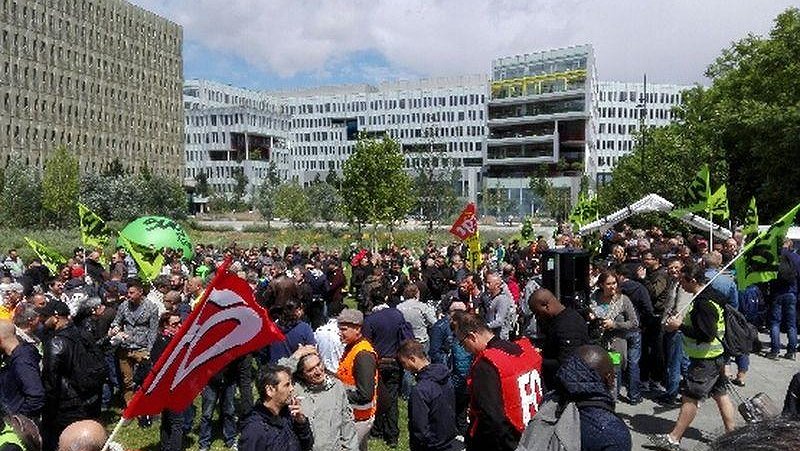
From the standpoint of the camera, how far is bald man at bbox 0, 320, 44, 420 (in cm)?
638

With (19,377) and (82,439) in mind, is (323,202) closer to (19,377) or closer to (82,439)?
(19,377)

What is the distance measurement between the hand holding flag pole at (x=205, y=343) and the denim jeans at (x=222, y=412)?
4128 millimetres

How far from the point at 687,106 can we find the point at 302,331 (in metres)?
47.4

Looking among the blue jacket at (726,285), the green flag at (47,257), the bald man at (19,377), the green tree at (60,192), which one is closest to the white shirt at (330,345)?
the bald man at (19,377)

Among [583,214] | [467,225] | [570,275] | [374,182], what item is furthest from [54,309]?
[374,182]

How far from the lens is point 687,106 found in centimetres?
5059

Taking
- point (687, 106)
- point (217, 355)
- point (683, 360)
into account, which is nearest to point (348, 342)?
point (217, 355)

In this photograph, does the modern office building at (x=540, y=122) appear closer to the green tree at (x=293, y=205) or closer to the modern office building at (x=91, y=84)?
the green tree at (x=293, y=205)

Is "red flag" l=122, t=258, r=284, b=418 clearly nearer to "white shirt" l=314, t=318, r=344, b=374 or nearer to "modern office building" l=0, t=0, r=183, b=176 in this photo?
"white shirt" l=314, t=318, r=344, b=374

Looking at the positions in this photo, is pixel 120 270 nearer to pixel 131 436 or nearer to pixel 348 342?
pixel 131 436

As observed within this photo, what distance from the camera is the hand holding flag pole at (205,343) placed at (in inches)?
190

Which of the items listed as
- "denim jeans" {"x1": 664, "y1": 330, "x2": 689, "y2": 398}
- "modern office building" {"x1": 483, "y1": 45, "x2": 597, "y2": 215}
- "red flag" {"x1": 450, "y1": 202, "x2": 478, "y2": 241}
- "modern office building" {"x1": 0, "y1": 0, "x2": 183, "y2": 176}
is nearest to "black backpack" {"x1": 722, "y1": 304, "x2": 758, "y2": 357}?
"denim jeans" {"x1": 664, "y1": 330, "x2": 689, "y2": 398}

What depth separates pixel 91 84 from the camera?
11069cm

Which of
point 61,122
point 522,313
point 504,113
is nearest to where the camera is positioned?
point 522,313
